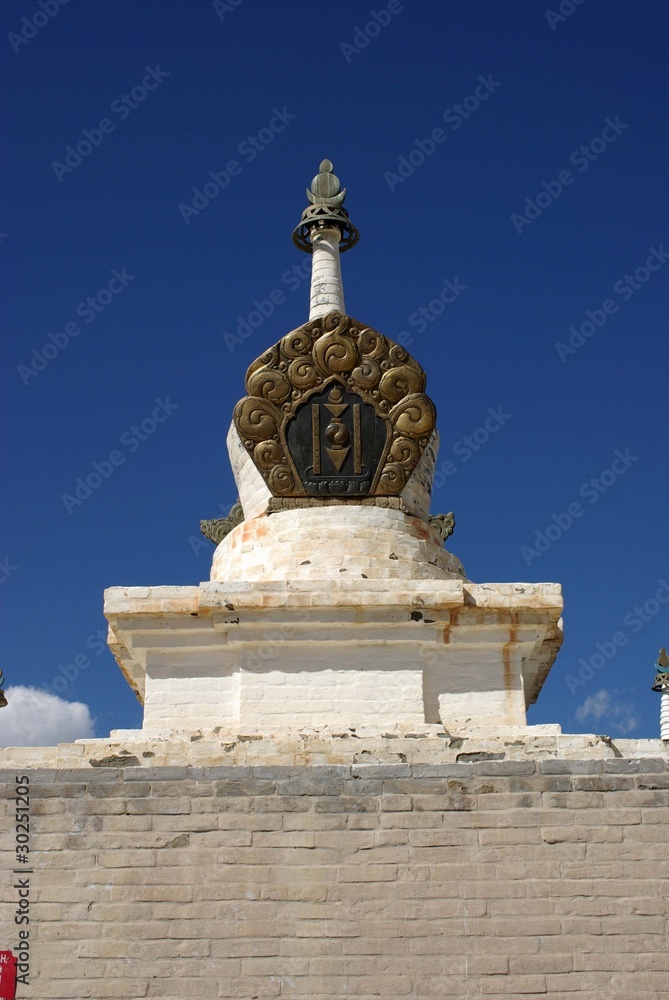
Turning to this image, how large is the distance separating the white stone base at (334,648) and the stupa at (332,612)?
0.01 meters

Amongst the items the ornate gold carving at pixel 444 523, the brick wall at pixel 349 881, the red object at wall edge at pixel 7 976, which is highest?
the ornate gold carving at pixel 444 523

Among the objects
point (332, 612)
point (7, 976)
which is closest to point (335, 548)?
point (332, 612)

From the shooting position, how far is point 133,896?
7.66m

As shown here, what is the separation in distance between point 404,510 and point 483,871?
151 inches

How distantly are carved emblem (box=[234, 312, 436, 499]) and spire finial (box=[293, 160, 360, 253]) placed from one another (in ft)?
10.3

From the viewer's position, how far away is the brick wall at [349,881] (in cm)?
743

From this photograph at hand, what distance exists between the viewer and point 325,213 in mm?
13641

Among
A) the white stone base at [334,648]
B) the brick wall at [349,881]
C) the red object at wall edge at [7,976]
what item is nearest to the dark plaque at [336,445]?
the white stone base at [334,648]

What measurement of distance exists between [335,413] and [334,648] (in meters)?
2.49

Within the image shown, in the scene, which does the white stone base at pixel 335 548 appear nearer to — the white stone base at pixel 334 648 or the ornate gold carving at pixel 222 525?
the white stone base at pixel 334 648

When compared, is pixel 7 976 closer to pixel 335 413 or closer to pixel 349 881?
pixel 349 881

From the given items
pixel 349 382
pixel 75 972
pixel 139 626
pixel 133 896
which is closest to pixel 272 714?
pixel 139 626

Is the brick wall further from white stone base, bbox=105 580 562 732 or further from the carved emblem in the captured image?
the carved emblem

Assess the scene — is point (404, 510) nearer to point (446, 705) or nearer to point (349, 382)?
point (349, 382)
